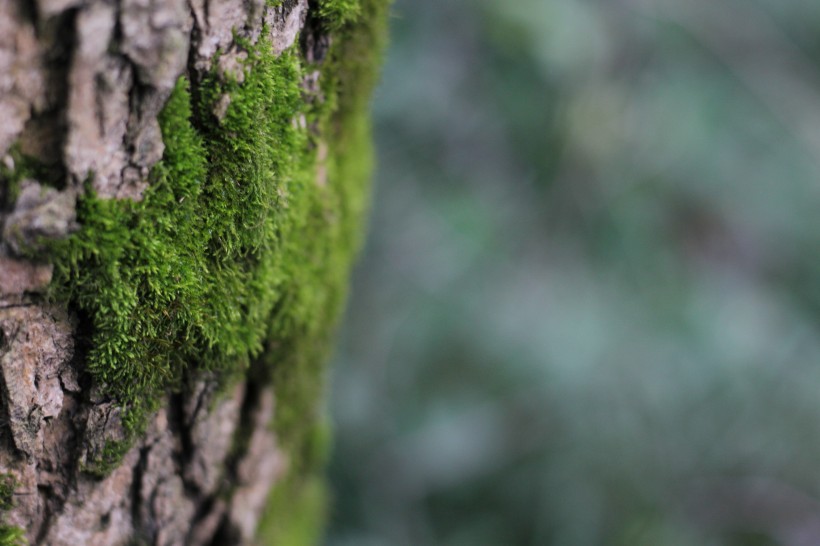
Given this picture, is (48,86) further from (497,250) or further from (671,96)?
(671,96)

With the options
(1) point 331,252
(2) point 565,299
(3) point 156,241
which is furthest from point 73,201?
(2) point 565,299

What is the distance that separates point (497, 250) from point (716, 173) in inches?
28.5

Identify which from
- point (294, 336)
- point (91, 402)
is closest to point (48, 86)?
point (91, 402)

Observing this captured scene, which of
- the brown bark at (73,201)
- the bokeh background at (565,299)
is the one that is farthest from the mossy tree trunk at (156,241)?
the bokeh background at (565,299)

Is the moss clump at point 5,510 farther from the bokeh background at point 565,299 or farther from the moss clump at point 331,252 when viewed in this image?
the bokeh background at point 565,299

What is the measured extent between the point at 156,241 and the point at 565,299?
1.57 metres

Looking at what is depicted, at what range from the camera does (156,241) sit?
0.52m

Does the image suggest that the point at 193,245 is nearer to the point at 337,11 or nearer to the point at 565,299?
the point at 337,11

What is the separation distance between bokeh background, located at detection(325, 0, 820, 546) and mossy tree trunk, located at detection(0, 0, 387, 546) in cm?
116

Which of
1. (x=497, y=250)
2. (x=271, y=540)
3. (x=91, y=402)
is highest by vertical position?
(x=91, y=402)

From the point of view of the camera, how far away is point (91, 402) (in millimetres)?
554

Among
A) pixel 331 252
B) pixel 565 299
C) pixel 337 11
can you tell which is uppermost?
pixel 337 11

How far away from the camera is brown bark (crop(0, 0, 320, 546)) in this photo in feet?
1.44

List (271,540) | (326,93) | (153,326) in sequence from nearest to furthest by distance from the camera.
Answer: (153,326) → (326,93) → (271,540)
